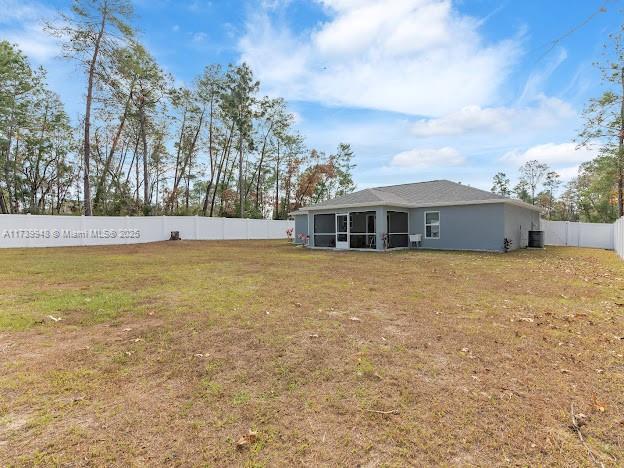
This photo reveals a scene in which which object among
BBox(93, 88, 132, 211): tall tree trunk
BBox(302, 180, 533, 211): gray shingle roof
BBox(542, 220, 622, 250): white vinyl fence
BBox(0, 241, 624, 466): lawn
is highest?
BBox(93, 88, 132, 211): tall tree trunk

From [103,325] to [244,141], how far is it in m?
28.9

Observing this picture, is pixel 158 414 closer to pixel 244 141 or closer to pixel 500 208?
pixel 500 208

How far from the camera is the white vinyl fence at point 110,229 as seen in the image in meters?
15.6

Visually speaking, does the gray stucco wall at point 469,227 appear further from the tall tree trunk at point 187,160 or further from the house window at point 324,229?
the tall tree trunk at point 187,160

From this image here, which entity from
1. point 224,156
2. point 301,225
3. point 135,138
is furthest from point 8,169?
point 301,225

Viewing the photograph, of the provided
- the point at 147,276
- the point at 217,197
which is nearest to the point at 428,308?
the point at 147,276

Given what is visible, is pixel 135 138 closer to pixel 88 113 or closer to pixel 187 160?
pixel 187 160

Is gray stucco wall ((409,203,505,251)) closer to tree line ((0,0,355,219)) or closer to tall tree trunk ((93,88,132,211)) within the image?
tree line ((0,0,355,219))

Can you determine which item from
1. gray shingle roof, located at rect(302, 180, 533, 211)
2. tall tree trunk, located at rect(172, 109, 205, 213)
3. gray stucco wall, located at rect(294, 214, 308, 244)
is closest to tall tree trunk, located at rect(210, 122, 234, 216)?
tall tree trunk, located at rect(172, 109, 205, 213)

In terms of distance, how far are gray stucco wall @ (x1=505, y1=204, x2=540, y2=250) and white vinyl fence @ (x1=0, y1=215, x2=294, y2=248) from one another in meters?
18.5

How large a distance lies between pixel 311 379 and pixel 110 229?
19.9 meters

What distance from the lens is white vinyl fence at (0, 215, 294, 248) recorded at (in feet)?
51.1

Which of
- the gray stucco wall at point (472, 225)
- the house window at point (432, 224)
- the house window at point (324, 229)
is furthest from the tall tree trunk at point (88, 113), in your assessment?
the house window at point (432, 224)

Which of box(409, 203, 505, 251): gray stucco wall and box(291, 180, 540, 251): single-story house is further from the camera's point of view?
box(291, 180, 540, 251): single-story house
